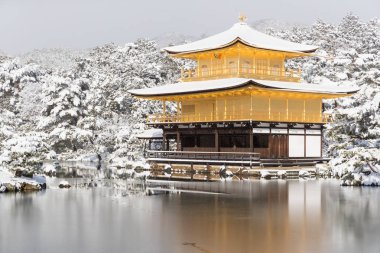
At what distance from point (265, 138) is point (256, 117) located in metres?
3.30

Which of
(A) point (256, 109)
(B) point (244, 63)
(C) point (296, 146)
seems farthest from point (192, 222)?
(B) point (244, 63)

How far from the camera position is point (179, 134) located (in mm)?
53906

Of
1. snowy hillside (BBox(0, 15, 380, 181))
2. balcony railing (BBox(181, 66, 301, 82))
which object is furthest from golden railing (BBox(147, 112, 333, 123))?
balcony railing (BBox(181, 66, 301, 82))

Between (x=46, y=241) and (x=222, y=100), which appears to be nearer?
(x=46, y=241)

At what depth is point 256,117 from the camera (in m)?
46.4

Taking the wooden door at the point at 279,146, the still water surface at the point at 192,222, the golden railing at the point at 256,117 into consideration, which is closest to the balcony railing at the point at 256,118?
the golden railing at the point at 256,117

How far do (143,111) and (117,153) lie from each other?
29.8ft

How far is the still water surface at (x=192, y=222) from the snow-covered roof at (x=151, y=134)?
28764 mm

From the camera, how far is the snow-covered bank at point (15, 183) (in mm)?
31750

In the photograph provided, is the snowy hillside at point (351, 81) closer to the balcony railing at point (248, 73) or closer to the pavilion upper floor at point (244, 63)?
the balcony railing at point (248, 73)

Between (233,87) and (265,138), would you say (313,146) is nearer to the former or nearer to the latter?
(265,138)

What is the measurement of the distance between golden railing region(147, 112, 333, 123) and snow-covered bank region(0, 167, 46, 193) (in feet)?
60.7

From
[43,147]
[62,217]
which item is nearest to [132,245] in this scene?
[62,217]

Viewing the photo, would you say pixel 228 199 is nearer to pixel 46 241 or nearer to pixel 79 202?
pixel 79 202
